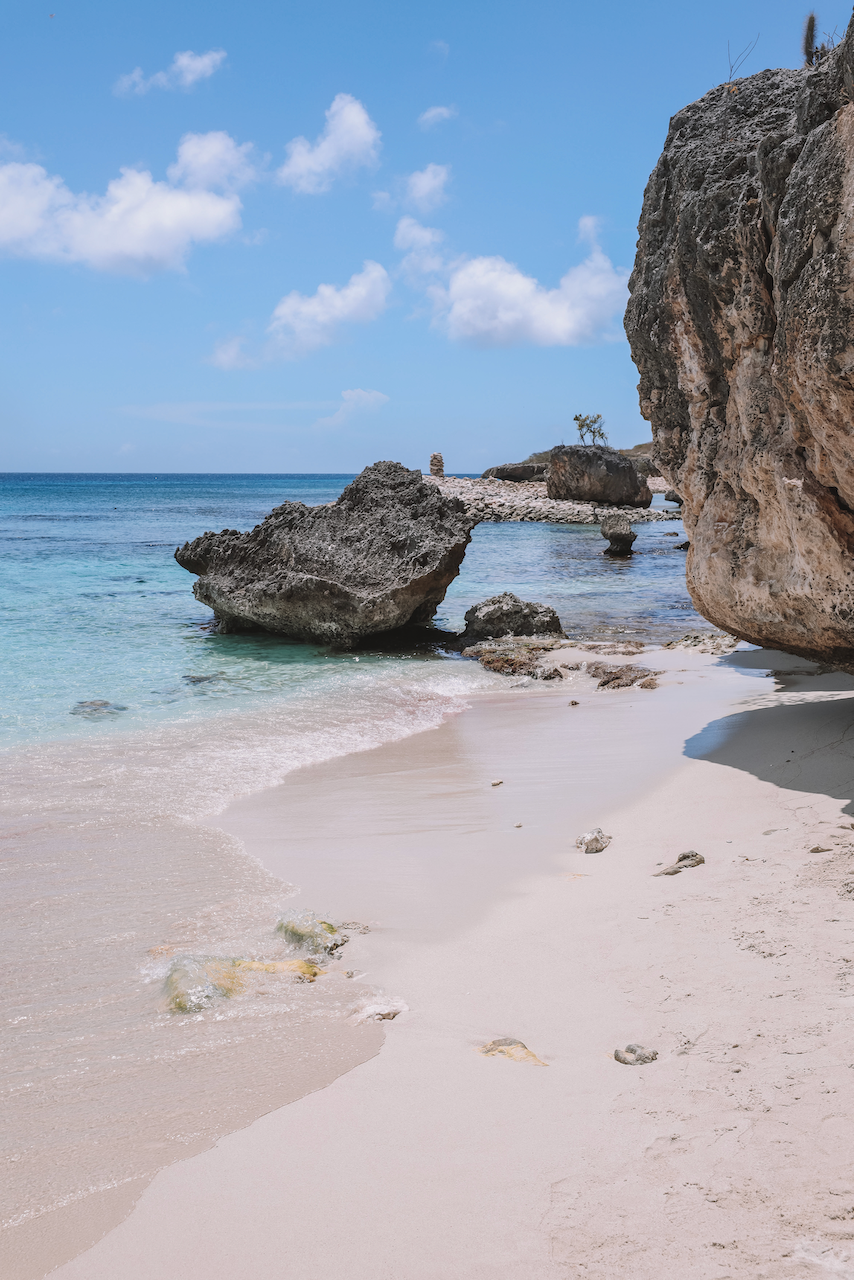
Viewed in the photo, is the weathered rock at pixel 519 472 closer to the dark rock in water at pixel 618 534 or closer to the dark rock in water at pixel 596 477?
the dark rock in water at pixel 596 477

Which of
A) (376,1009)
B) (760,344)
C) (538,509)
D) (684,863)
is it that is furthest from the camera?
(538,509)

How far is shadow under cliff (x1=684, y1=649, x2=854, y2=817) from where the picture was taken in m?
5.28

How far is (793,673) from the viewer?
28.6 ft

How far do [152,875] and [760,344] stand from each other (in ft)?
16.7

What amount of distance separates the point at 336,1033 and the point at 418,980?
48cm

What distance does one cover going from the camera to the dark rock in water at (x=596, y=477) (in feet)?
151

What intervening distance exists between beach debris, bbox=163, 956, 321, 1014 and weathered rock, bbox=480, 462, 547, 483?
2468 inches

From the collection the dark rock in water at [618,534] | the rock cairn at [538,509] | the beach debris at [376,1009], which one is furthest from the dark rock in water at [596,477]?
the beach debris at [376,1009]

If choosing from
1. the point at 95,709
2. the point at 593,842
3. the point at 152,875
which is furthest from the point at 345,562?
the point at 593,842

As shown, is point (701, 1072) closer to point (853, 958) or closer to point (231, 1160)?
point (853, 958)

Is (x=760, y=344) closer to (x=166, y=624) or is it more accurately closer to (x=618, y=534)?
(x=166, y=624)

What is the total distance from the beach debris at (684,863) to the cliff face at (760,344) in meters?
2.03

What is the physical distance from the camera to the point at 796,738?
239 inches

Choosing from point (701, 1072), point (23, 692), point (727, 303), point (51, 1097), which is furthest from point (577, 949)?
point (23, 692)
